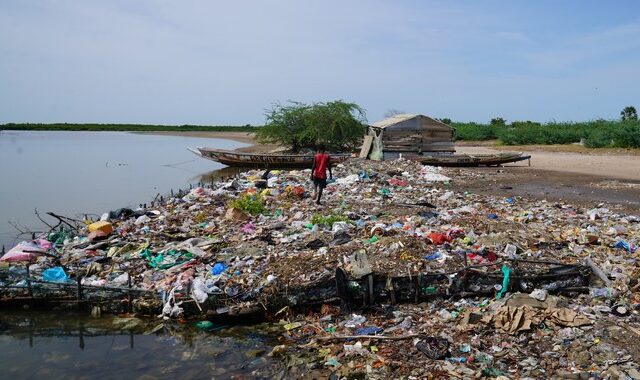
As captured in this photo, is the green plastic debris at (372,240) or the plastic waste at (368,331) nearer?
the plastic waste at (368,331)

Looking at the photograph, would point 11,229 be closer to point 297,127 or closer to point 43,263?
point 43,263

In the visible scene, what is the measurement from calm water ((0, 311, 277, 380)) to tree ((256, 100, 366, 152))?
20008 mm

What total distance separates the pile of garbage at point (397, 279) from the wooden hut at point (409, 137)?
10.6m

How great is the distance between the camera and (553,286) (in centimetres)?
548

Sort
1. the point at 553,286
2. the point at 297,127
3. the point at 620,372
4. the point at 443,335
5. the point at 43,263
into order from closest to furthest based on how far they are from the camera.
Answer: the point at 620,372
the point at 443,335
the point at 553,286
the point at 43,263
the point at 297,127

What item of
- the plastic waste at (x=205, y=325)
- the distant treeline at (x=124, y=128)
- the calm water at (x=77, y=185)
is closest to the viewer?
the plastic waste at (x=205, y=325)

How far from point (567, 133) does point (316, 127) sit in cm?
1688

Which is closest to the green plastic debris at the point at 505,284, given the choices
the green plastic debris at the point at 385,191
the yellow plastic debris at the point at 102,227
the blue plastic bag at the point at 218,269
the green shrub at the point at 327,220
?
the green shrub at the point at 327,220

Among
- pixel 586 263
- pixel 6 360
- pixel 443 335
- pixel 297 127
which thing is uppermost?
pixel 297 127

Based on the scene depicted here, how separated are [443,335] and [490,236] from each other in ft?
8.75

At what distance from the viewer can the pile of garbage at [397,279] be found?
4.38 metres

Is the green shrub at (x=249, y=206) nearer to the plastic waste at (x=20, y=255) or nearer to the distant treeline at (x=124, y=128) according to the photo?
the plastic waste at (x=20, y=255)

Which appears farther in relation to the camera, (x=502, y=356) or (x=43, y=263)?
(x=43, y=263)


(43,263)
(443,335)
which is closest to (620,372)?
(443,335)
